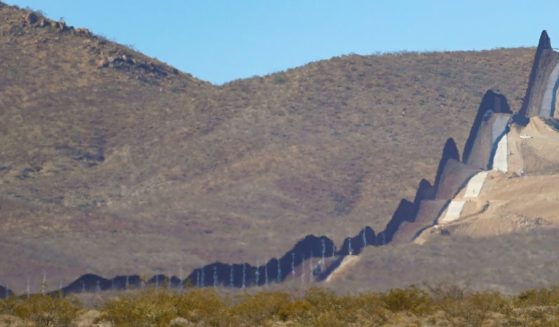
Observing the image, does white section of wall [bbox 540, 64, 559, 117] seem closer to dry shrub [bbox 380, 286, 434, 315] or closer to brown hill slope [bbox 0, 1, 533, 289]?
brown hill slope [bbox 0, 1, 533, 289]

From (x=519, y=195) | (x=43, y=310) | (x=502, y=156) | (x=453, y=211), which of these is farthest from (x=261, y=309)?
(x=502, y=156)

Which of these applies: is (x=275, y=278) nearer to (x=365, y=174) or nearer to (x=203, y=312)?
(x=365, y=174)

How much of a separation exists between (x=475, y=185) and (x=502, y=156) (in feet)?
19.0

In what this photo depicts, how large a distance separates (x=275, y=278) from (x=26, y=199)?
70.5 feet

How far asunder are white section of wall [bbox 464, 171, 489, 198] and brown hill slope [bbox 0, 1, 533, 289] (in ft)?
18.1

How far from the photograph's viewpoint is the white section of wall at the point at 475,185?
253 ft

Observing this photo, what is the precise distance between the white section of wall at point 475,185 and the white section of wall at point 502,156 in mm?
2595

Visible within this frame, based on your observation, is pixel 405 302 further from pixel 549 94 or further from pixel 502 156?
pixel 549 94

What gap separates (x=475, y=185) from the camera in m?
78.3

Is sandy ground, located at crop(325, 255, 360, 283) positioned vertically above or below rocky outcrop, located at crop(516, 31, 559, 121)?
below

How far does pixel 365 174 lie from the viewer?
299 ft

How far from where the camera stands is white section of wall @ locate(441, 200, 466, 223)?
74.9 metres

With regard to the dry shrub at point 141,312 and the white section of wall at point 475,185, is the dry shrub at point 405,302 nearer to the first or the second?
the dry shrub at point 141,312

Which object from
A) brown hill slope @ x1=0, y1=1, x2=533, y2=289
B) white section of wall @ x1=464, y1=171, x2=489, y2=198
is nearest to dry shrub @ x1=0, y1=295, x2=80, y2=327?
brown hill slope @ x1=0, y1=1, x2=533, y2=289
